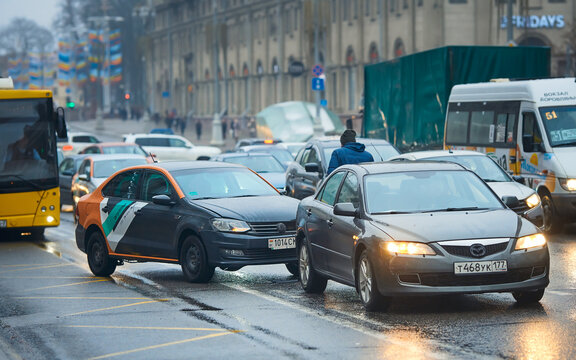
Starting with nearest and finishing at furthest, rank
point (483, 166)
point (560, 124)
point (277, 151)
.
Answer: point (483, 166) < point (560, 124) < point (277, 151)

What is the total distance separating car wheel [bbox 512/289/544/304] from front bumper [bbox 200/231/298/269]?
3.45m

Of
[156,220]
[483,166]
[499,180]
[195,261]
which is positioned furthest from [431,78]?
[195,261]

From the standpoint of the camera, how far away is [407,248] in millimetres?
11414

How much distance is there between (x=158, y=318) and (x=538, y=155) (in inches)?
419

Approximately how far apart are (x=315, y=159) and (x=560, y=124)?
538 cm

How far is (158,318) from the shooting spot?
12070 mm

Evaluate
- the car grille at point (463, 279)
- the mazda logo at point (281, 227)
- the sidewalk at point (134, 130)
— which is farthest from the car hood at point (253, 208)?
the sidewalk at point (134, 130)

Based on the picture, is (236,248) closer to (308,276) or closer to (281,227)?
(281,227)

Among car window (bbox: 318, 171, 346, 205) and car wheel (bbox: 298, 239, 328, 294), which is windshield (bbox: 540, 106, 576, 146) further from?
car wheel (bbox: 298, 239, 328, 294)

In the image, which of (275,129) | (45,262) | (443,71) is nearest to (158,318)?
(45,262)

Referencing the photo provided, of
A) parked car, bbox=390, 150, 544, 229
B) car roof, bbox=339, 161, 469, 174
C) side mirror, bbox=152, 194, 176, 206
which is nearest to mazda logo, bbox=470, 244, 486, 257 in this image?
car roof, bbox=339, 161, 469, 174

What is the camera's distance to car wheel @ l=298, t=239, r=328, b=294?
13516 mm

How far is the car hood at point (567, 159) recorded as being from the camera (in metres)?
20.5

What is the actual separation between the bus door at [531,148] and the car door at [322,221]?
807 centimetres
